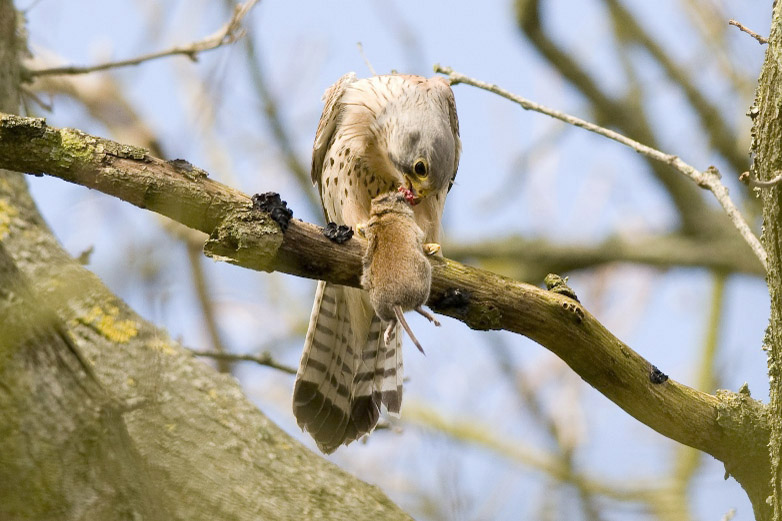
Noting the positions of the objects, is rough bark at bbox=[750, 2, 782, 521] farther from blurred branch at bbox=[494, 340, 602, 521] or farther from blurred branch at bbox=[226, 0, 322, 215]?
blurred branch at bbox=[226, 0, 322, 215]

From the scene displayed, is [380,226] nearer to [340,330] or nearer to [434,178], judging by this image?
[434,178]

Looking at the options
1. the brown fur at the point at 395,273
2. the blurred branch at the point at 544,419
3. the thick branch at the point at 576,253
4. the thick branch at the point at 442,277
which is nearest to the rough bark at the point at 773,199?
the thick branch at the point at 442,277

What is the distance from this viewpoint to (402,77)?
4711 millimetres

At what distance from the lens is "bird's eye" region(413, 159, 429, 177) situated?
13.2ft

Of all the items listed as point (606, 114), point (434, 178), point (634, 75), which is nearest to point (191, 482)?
point (434, 178)

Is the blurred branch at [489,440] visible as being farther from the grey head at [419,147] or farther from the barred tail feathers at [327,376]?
the grey head at [419,147]

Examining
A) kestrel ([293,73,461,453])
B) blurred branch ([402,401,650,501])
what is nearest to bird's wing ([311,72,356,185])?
kestrel ([293,73,461,453])

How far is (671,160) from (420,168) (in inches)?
44.9

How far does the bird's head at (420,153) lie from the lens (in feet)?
13.2

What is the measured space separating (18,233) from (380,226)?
1.55m

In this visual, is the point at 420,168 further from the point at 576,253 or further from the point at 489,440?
the point at 576,253

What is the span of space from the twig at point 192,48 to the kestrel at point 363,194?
719 mm

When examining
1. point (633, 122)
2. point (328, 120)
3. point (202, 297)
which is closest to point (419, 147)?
point (328, 120)

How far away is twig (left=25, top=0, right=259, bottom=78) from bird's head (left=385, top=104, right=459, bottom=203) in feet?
2.74
